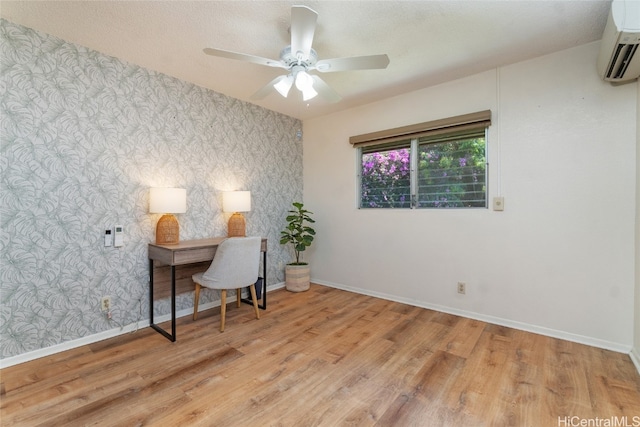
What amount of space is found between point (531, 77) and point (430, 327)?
2.31 m

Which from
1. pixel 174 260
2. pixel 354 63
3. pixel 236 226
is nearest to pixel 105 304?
pixel 174 260

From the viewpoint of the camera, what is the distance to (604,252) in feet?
7.23

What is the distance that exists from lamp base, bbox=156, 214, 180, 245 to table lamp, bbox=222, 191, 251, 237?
1.96ft

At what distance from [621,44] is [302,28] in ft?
6.07

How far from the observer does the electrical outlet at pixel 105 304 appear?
2.38 m

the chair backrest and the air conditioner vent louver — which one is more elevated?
the air conditioner vent louver

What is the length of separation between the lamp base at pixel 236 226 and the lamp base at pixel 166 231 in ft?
2.04

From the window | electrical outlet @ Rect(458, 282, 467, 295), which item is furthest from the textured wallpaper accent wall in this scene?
electrical outlet @ Rect(458, 282, 467, 295)

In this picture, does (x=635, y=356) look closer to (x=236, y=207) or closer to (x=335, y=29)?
(x=335, y=29)

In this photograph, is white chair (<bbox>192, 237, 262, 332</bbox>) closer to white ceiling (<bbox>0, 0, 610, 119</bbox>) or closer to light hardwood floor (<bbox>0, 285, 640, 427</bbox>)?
light hardwood floor (<bbox>0, 285, 640, 427</bbox>)

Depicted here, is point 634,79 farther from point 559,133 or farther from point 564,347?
point 564,347

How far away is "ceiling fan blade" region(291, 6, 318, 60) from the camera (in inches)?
58.2

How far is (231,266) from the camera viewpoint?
253cm

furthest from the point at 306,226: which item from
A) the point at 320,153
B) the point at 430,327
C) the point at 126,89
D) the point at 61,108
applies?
the point at 61,108
